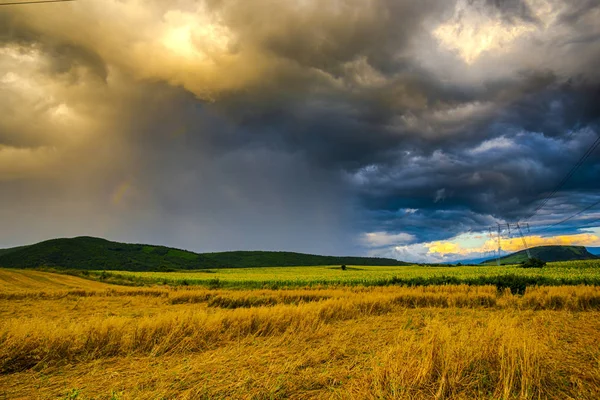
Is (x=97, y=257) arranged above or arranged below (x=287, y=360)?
below

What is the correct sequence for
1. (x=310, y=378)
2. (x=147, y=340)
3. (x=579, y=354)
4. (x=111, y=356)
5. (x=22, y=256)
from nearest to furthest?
(x=310, y=378), (x=579, y=354), (x=111, y=356), (x=147, y=340), (x=22, y=256)

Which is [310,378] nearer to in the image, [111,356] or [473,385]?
[473,385]

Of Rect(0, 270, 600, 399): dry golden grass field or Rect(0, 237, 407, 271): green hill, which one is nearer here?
Rect(0, 270, 600, 399): dry golden grass field

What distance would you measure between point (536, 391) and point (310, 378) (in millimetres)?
3541

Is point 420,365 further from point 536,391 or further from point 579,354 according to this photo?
point 579,354

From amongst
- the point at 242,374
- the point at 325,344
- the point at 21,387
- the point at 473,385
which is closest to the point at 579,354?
the point at 473,385

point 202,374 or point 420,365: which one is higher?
point 420,365

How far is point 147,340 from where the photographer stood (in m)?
8.24

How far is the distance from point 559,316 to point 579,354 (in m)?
8.31

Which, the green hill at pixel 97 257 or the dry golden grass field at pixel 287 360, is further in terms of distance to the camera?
the green hill at pixel 97 257

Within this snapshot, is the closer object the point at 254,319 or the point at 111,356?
the point at 111,356

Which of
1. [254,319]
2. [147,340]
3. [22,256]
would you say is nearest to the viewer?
[147,340]

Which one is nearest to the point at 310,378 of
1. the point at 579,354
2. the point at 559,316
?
the point at 579,354

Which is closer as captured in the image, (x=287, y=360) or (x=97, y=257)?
(x=287, y=360)
